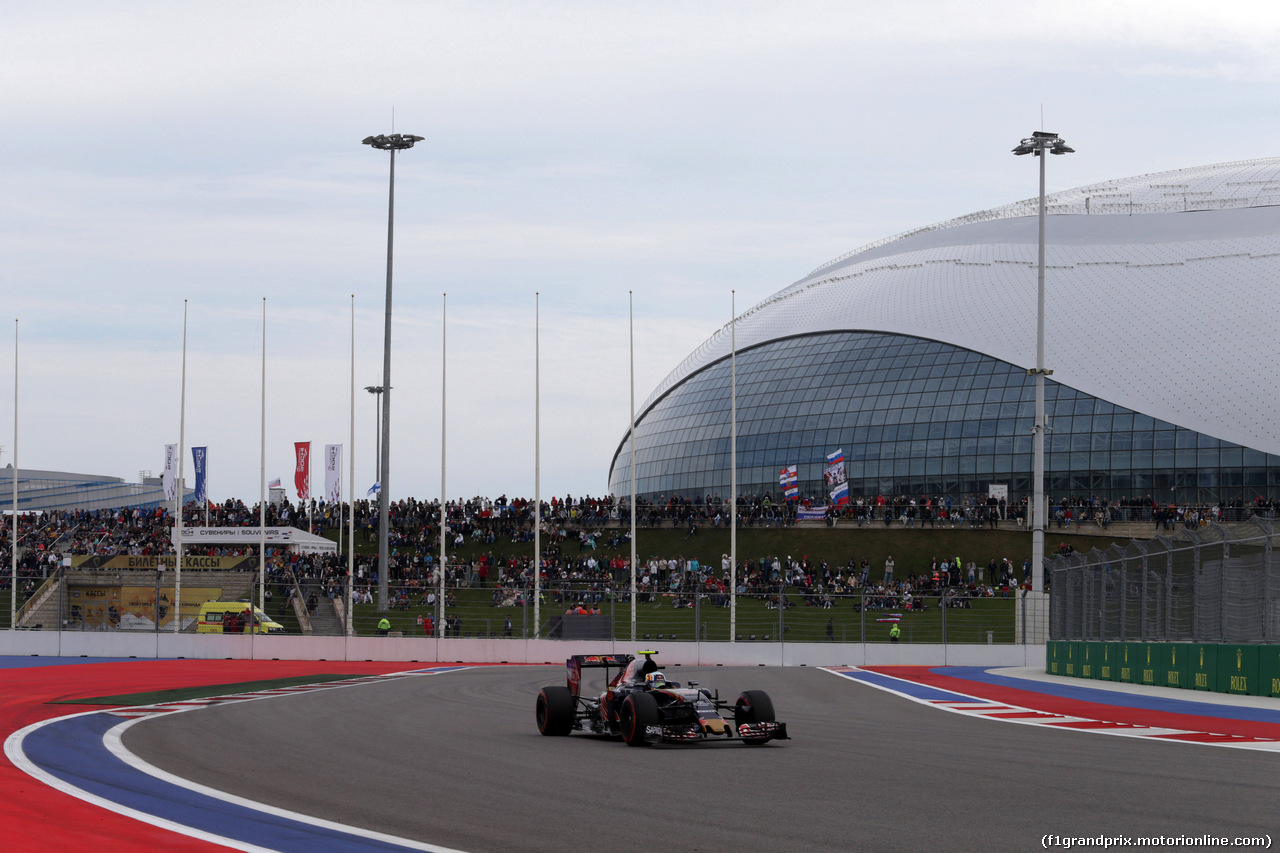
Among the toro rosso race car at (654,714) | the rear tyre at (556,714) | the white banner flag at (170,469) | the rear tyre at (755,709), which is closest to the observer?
the toro rosso race car at (654,714)

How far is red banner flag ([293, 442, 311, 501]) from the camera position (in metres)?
68.3

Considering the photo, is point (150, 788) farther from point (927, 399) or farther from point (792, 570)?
point (927, 399)

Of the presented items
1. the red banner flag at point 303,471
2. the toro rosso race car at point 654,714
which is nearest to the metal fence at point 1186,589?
the toro rosso race car at point 654,714

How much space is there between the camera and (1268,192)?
8138 cm

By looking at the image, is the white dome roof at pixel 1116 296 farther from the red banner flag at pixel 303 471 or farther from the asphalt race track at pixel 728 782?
the asphalt race track at pixel 728 782

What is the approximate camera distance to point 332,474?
2800 inches

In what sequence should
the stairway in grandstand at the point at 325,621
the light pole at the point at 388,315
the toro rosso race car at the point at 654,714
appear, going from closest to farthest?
the toro rosso race car at the point at 654,714 < the stairway in grandstand at the point at 325,621 < the light pole at the point at 388,315

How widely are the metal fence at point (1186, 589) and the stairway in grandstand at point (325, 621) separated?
22.0 meters

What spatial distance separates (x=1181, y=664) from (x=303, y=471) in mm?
50390

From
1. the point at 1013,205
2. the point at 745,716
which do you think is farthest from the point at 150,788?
the point at 1013,205

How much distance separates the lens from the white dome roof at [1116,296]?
66.4 metres

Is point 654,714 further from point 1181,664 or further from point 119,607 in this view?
point 119,607

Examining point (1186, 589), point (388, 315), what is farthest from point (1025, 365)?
point (1186, 589)

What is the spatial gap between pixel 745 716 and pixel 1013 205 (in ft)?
282
